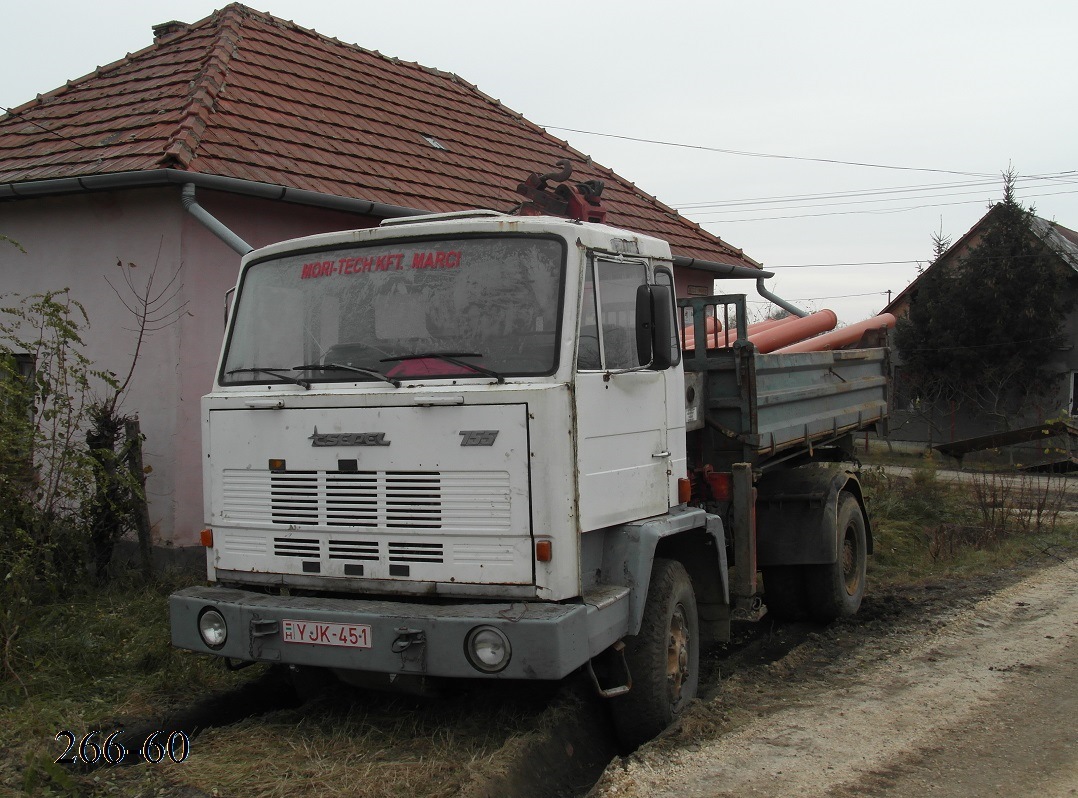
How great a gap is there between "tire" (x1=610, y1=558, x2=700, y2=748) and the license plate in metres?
1.30

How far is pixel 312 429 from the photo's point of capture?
467cm

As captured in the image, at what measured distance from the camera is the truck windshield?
15.0 feet

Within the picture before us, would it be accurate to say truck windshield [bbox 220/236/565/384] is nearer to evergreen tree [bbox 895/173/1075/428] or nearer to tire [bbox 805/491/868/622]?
tire [bbox 805/491/868/622]

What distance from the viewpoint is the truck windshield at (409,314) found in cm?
456

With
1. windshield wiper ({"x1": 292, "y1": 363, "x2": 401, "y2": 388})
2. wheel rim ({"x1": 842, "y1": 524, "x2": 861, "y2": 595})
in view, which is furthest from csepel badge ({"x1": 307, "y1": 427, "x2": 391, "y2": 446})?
wheel rim ({"x1": 842, "y1": 524, "x2": 861, "y2": 595})

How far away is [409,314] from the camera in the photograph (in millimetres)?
4762

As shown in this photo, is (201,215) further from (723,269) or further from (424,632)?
(723,269)

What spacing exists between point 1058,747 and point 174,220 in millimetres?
7141

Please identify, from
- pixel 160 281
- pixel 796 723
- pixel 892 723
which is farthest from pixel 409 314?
pixel 160 281

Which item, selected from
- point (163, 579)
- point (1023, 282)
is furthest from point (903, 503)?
point (1023, 282)

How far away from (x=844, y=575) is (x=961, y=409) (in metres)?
23.2

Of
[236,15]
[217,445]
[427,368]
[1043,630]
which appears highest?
[236,15]

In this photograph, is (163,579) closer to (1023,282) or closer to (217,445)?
(217,445)

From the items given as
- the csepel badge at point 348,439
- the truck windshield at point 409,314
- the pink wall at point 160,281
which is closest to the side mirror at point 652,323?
the truck windshield at point 409,314
